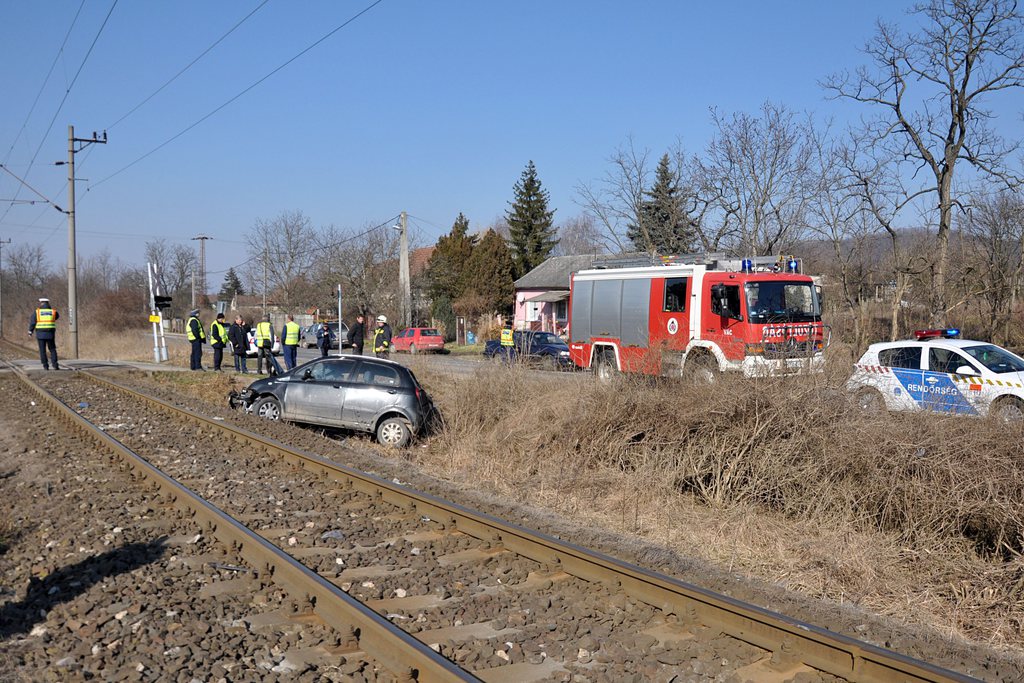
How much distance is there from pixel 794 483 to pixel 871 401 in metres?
1.22

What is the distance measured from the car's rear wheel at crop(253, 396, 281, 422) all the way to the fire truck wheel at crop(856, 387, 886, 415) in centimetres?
955

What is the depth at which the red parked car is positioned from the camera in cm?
4038

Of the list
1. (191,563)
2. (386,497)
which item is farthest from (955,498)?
(191,563)

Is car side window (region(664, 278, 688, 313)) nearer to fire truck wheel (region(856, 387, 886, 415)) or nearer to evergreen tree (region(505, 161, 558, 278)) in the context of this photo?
fire truck wheel (region(856, 387, 886, 415))

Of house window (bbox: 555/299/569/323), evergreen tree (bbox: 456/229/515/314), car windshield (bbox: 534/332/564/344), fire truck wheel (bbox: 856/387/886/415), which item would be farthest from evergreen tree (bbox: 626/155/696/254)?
fire truck wheel (bbox: 856/387/886/415)

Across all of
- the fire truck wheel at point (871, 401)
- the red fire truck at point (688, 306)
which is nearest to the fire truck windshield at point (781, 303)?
the red fire truck at point (688, 306)

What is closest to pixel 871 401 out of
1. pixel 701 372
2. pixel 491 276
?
pixel 701 372

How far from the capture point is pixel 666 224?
36.2m

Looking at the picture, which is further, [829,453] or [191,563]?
[829,453]

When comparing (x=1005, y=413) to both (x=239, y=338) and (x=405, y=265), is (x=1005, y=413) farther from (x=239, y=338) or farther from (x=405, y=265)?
(x=405, y=265)

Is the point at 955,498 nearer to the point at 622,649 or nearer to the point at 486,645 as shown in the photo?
the point at 622,649

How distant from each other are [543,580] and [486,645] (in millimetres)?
1347

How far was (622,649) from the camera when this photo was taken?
501cm

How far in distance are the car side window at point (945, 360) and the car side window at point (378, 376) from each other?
8447 millimetres
